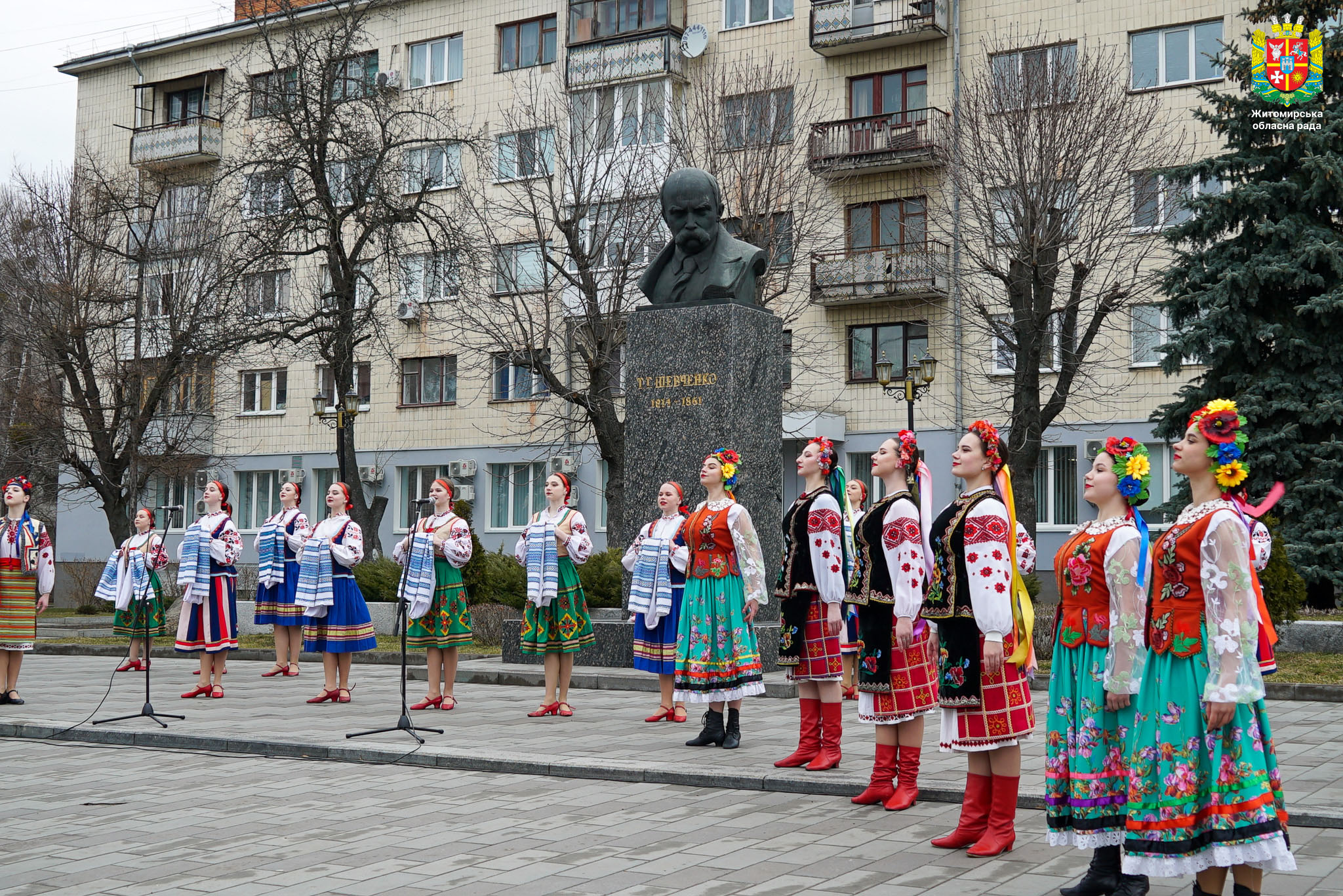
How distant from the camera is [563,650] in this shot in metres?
12.3

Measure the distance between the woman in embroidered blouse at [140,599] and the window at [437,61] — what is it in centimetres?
2492

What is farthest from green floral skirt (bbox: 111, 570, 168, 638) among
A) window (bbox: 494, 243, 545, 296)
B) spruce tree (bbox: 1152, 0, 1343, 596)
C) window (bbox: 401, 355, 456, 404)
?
window (bbox: 401, 355, 456, 404)

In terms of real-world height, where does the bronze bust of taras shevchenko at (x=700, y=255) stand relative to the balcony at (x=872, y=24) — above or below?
below

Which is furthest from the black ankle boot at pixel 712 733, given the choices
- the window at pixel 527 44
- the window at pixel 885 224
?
the window at pixel 527 44

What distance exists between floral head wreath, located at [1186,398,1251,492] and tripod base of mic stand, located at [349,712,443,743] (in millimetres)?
7047

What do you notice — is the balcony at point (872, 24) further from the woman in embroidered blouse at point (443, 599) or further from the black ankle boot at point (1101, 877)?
the black ankle boot at point (1101, 877)

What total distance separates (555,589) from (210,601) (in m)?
4.59

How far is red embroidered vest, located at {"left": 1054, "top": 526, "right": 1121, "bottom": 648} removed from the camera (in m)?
5.91

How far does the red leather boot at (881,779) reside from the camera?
7.98 metres

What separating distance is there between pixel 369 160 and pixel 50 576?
13432mm

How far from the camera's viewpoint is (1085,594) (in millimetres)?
6000

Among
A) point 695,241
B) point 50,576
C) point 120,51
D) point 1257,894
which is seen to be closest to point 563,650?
point 695,241

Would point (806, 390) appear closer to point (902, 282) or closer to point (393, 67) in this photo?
point (902, 282)

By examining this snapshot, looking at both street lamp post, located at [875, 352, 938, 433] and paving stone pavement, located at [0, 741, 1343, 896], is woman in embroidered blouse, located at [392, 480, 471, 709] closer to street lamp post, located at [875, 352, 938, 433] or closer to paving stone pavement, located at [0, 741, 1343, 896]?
paving stone pavement, located at [0, 741, 1343, 896]
